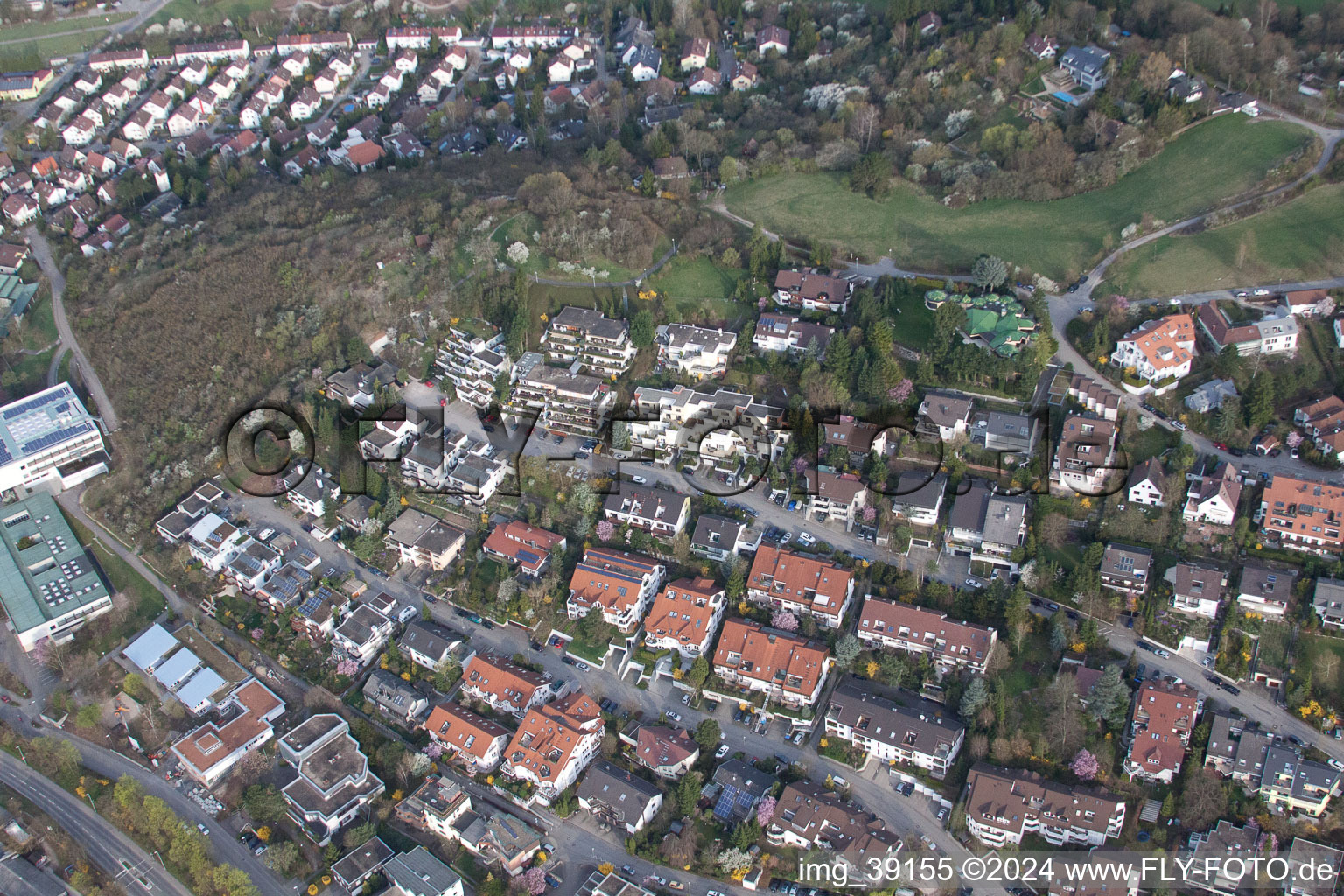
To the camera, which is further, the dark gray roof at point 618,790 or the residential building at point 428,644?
the residential building at point 428,644

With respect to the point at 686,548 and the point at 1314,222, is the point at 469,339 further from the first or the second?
the point at 1314,222

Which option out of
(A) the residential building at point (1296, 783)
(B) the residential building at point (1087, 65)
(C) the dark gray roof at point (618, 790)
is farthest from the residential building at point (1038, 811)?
(B) the residential building at point (1087, 65)

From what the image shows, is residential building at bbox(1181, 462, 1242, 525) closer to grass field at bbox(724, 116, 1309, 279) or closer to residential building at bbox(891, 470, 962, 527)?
residential building at bbox(891, 470, 962, 527)

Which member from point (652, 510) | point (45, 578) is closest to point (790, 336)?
point (652, 510)

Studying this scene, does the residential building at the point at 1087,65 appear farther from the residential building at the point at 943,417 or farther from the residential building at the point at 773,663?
the residential building at the point at 773,663

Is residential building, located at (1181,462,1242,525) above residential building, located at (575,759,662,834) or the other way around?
above

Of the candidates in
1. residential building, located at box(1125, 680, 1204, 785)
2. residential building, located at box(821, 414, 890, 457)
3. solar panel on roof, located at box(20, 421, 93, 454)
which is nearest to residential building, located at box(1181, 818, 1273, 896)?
residential building, located at box(1125, 680, 1204, 785)

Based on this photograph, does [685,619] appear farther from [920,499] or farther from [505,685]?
[920,499]
